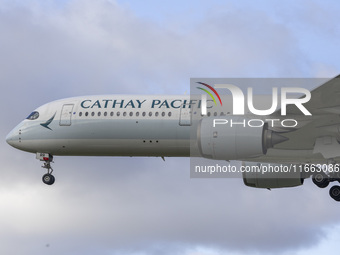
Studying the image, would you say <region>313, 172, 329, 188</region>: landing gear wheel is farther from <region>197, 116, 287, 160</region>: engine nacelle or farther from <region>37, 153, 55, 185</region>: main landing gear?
<region>37, 153, 55, 185</region>: main landing gear

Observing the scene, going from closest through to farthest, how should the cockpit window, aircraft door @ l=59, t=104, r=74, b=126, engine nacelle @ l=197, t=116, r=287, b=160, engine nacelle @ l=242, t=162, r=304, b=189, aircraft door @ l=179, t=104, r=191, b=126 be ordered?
1. engine nacelle @ l=197, t=116, r=287, b=160
2. aircraft door @ l=179, t=104, r=191, b=126
3. engine nacelle @ l=242, t=162, r=304, b=189
4. aircraft door @ l=59, t=104, r=74, b=126
5. the cockpit window

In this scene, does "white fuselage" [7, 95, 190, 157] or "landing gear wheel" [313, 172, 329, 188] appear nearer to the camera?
"white fuselage" [7, 95, 190, 157]

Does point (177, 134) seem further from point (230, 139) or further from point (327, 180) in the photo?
point (327, 180)

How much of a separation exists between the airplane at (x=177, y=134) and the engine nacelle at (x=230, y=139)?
0.04 metres

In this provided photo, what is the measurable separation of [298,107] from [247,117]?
2.37m

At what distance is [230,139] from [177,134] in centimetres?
446

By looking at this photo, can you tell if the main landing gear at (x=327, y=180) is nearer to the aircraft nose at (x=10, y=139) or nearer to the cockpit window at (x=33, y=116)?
the cockpit window at (x=33, y=116)

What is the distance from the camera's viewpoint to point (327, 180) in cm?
4466

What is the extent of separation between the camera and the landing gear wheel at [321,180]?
44.0 meters

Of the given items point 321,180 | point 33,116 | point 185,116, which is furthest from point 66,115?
point 321,180

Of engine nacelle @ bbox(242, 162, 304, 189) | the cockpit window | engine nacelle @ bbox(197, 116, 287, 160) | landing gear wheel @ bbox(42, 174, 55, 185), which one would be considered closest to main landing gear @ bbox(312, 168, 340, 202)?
engine nacelle @ bbox(242, 162, 304, 189)

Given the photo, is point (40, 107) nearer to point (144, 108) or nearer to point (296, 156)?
point (144, 108)

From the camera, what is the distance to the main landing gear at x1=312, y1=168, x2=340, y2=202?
43.3 m

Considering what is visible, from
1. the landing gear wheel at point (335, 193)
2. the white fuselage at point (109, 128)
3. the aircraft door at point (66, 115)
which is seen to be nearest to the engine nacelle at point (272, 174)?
the landing gear wheel at point (335, 193)
